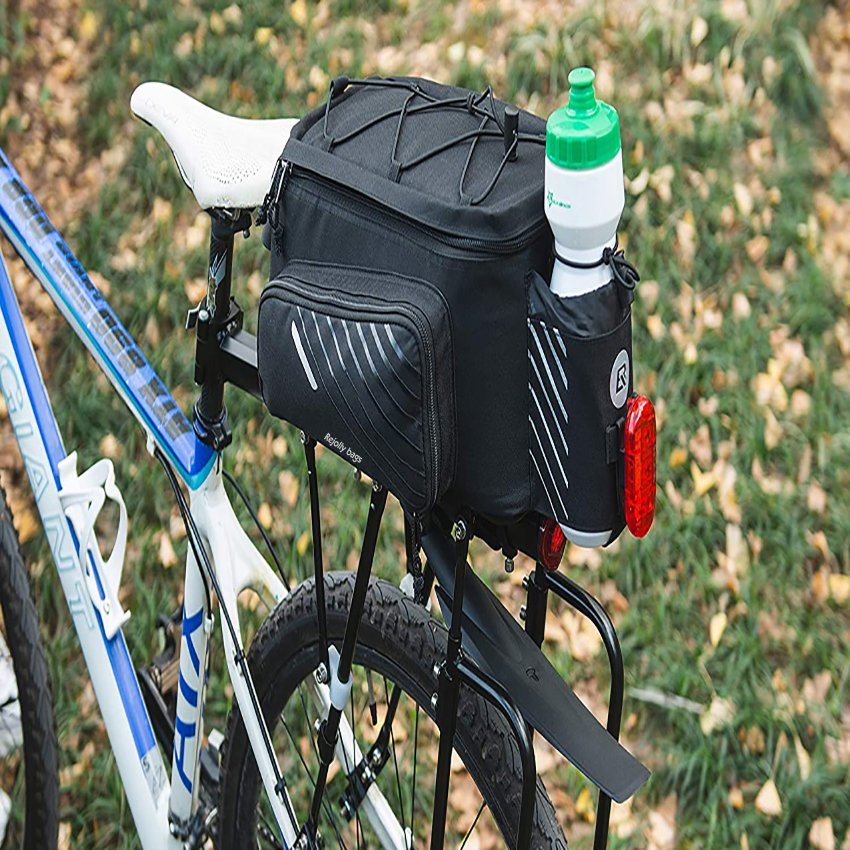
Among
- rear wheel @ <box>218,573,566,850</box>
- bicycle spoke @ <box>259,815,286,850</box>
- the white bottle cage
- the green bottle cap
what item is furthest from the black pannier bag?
bicycle spoke @ <box>259,815,286,850</box>

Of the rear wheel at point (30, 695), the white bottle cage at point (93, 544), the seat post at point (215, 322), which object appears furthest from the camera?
the rear wheel at point (30, 695)

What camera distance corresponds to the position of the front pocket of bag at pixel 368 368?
1434mm

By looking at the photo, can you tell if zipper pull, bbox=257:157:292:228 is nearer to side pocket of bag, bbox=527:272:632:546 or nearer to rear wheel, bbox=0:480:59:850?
side pocket of bag, bbox=527:272:632:546

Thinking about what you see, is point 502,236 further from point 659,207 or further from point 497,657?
point 659,207

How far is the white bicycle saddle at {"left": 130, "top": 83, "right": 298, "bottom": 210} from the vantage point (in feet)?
6.01

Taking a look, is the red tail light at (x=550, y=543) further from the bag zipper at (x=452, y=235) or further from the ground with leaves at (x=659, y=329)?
the ground with leaves at (x=659, y=329)

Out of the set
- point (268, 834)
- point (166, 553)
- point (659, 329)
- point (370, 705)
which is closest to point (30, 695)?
A: point (268, 834)

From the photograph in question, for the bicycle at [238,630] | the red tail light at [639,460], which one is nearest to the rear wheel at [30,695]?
the bicycle at [238,630]

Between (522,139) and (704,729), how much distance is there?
2029 millimetres

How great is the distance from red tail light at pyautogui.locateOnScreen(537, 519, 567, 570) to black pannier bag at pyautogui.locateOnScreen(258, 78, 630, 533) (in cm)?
8

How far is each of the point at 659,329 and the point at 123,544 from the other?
Result: 2249mm

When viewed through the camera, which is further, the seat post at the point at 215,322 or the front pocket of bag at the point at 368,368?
the seat post at the point at 215,322

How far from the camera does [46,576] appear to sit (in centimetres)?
353

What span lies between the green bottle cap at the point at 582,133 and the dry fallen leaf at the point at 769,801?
84.4 inches
